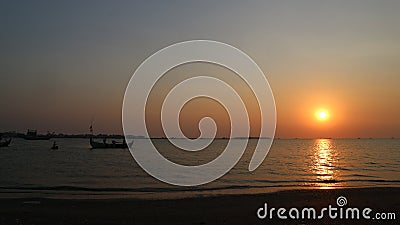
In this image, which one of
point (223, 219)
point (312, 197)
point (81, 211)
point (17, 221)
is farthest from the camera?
point (312, 197)

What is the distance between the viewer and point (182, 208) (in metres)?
20.0

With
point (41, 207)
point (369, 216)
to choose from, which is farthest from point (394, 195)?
point (41, 207)

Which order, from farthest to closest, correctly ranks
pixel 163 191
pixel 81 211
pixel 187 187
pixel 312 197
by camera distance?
pixel 187 187 < pixel 163 191 < pixel 312 197 < pixel 81 211

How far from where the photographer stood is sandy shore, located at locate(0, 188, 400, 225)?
1636cm

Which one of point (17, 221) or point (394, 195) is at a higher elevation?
point (394, 195)

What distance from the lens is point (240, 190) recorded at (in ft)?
95.1

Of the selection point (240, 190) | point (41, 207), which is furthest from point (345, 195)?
point (41, 207)

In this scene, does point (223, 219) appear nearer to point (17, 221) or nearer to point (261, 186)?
point (17, 221)

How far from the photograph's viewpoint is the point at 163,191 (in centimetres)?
2825

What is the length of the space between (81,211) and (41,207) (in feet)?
8.01

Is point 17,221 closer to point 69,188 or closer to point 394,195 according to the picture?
point 69,188

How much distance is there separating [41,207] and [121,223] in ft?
19.6

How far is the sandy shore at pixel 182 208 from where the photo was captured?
16.4 metres

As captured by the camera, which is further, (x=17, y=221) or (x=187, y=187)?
(x=187, y=187)
